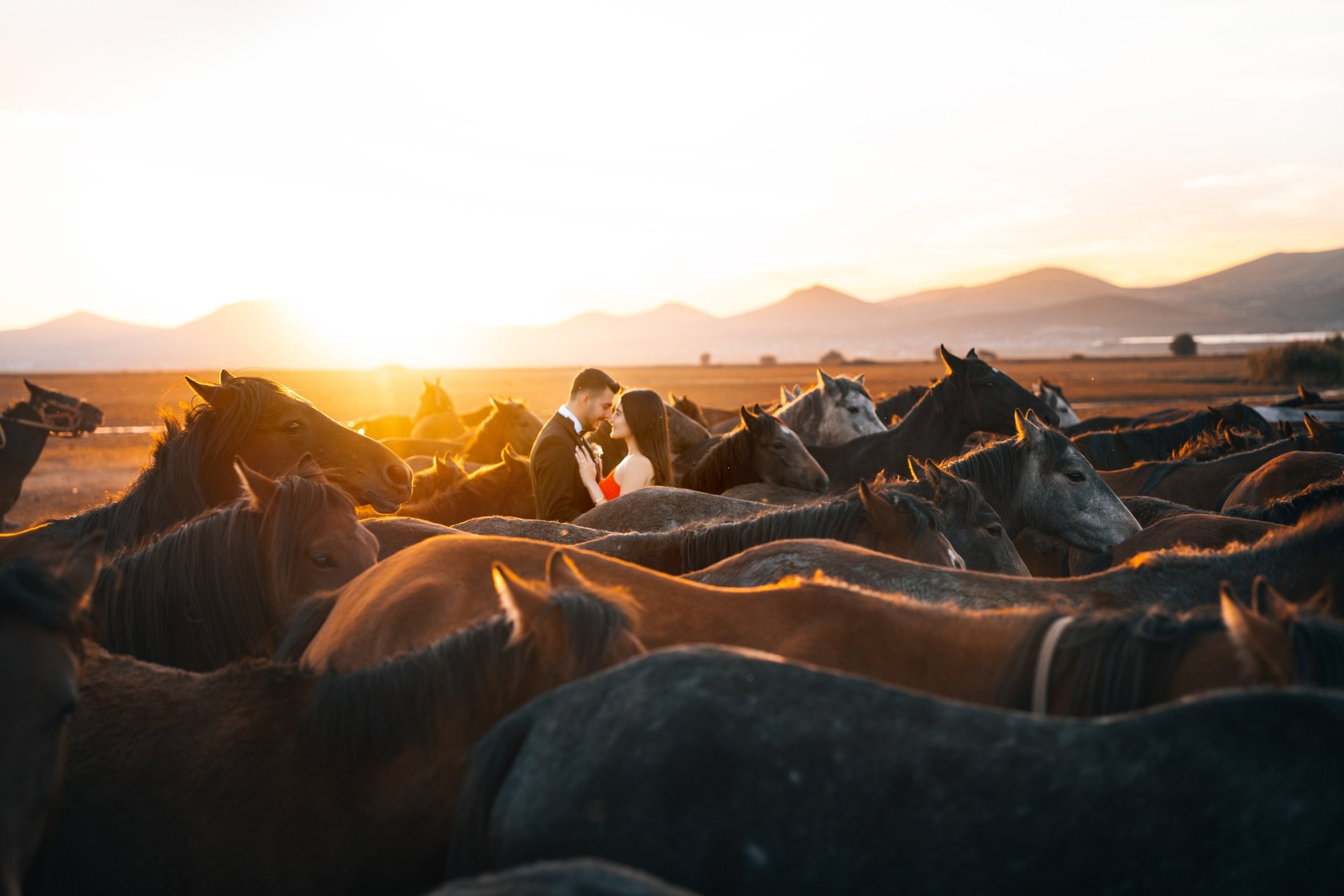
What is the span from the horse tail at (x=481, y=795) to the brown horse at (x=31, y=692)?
78 cm

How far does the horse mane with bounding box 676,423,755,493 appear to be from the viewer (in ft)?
25.0

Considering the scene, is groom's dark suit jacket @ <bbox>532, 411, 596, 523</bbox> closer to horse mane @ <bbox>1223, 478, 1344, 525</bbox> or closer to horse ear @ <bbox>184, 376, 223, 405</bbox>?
horse ear @ <bbox>184, 376, 223, 405</bbox>

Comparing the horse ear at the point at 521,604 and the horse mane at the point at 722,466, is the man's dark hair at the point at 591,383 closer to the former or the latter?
the horse mane at the point at 722,466

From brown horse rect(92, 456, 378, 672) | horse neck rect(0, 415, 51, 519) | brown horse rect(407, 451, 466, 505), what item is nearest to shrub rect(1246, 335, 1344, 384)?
brown horse rect(407, 451, 466, 505)

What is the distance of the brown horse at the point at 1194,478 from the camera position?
777 centimetres

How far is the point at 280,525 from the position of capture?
11.9 ft

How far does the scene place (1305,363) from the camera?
4222 centimetres

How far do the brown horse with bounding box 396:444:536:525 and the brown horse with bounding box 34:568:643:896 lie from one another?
420cm

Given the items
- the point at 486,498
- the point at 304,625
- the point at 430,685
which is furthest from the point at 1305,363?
the point at 430,685

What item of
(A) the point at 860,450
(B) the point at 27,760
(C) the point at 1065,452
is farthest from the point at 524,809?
(A) the point at 860,450

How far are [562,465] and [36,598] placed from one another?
4752 mm

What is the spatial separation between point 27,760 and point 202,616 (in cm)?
193

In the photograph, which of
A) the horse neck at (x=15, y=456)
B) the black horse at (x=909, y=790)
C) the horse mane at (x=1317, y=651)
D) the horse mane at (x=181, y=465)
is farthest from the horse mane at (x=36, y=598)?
the horse neck at (x=15, y=456)

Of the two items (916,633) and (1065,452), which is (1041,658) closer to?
(916,633)
